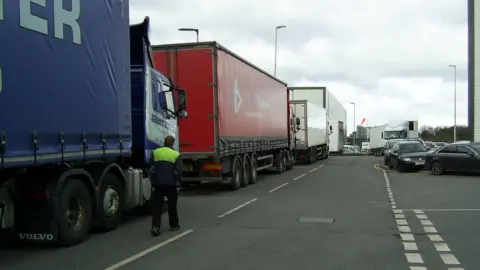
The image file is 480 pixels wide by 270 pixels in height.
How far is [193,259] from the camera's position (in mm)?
6914

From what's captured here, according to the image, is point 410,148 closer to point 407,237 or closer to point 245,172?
point 245,172

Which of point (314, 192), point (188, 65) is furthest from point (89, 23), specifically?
point (314, 192)

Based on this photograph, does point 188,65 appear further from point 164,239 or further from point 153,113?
point 164,239

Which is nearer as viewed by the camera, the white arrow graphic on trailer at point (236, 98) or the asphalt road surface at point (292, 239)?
the asphalt road surface at point (292, 239)

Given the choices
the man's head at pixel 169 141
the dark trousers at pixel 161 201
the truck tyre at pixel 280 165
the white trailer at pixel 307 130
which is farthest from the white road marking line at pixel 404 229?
the white trailer at pixel 307 130

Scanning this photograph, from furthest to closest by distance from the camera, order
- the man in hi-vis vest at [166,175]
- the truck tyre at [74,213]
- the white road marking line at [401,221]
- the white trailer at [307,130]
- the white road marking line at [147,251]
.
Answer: the white trailer at [307,130]
the white road marking line at [401,221]
the man in hi-vis vest at [166,175]
the truck tyre at [74,213]
the white road marking line at [147,251]

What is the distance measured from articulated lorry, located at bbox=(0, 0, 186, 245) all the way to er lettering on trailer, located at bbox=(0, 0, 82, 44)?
12 millimetres

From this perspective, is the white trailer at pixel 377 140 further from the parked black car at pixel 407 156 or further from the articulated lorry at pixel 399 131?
the parked black car at pixel 407 156

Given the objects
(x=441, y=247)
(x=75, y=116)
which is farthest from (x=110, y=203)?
(x=441, y=247)

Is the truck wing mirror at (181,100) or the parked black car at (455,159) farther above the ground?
the truck wing mirror at (181,100)

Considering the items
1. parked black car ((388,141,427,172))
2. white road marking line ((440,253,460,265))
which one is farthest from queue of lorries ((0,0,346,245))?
parked black car ((388,141,427,172))

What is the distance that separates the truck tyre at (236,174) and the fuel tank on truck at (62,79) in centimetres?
731

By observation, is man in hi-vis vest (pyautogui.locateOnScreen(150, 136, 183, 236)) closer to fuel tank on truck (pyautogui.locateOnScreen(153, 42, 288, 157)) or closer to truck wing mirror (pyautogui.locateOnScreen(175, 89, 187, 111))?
truck wing mirror (pyautogui.locateOnScreen(175, 89, 187, 111))

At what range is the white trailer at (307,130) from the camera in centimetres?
3147
